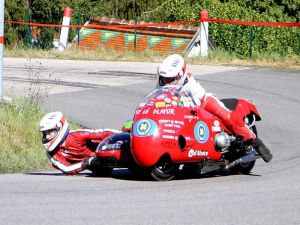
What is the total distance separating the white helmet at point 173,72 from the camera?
36.6 feet

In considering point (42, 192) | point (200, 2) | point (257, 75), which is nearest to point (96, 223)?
point (42, 192)

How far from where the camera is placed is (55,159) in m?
11.8

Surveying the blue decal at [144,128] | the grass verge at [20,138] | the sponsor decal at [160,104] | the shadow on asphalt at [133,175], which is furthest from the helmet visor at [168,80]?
the grass verge at [20,138]

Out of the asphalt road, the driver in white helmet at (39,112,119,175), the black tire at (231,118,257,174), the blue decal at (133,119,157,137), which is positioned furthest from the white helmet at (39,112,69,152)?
the black tire at (231,118,257,174)

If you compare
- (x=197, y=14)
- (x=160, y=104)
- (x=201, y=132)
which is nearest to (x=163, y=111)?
(x=160, y=104)

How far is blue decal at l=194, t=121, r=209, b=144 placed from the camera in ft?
35.9

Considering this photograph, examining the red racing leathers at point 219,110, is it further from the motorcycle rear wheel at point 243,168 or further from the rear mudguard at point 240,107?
the motorcycle rear wheel at point 243,168

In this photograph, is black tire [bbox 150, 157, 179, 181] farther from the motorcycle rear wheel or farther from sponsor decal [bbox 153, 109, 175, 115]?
the motorcycle rear wheel

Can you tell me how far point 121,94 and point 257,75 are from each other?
4.29 m

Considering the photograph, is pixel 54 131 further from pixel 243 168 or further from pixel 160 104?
pixel 243 168

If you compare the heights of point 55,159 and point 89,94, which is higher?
point 55,159

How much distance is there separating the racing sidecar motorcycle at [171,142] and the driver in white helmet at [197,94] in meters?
0.09

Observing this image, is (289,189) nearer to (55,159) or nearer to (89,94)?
(55,159)

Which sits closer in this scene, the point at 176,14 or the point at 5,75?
the point at 5,75
